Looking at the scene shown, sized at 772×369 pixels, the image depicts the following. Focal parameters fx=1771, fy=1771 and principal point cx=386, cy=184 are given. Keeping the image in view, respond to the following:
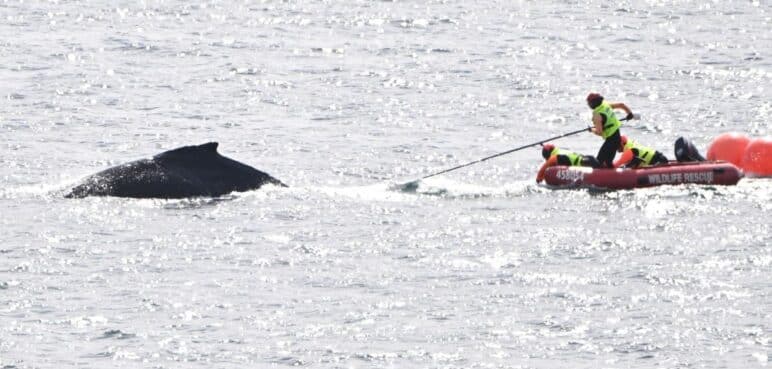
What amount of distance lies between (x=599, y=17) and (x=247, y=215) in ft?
136

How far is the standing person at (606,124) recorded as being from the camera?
34.1 meters

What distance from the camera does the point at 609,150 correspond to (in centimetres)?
3431

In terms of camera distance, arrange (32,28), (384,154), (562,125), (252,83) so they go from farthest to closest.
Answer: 1. (32,28)
2. (252,83)
3. (562,125)
4. (384,154)

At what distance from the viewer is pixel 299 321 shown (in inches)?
913

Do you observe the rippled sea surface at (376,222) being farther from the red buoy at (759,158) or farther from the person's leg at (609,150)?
→ the person's leg at (609,150)

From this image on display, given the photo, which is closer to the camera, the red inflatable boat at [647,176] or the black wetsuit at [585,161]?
the red inflatable boat at [647,176]

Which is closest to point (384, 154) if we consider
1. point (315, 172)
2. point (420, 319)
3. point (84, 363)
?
point (315, 172)

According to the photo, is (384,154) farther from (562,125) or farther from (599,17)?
(599,17)

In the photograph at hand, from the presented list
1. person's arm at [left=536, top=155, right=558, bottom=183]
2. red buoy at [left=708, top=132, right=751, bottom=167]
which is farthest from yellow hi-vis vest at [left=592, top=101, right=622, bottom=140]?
red buoy at [left=708, top=132, right=751, bottom=167]

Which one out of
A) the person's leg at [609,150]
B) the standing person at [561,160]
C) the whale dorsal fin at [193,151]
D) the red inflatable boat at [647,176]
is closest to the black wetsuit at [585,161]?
the standing person at [561,160]

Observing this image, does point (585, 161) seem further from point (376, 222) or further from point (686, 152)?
point (376, 222)

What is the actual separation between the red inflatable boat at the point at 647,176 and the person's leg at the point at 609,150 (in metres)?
0.66

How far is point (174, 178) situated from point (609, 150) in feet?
28.0

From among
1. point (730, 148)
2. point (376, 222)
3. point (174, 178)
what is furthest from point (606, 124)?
point (174, 178)
